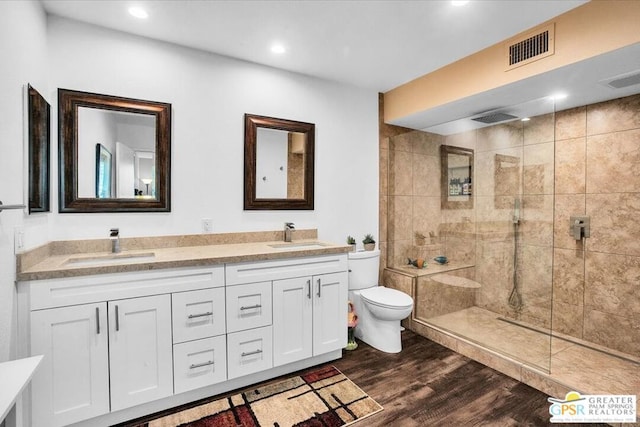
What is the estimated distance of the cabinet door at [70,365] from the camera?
5.36 feet

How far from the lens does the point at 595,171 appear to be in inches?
110

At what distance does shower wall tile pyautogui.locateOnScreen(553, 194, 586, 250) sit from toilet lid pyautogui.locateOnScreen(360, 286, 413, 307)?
160 centimetres

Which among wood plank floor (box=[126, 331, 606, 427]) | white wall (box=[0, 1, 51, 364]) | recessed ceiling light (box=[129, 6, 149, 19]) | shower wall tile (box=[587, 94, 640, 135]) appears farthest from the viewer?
shower wall tile (box=[587, 94, 640, 135])

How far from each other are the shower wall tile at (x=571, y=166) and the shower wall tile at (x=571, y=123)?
0.15 feet

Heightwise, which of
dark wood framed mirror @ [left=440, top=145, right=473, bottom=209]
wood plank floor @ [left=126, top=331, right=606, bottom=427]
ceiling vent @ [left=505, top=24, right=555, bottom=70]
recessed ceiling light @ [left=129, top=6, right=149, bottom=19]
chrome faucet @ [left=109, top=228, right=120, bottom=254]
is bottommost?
wood plank floor @ [left=126, top=331, right=606, bottom=427]

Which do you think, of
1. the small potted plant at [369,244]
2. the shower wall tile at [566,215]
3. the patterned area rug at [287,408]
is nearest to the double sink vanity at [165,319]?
the patterned area rug at [287,408]

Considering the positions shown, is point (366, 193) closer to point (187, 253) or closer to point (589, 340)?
point (187, 253)

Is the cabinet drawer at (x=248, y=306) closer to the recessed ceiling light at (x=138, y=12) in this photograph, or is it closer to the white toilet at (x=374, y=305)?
the white toilet at (x=374, y=305)

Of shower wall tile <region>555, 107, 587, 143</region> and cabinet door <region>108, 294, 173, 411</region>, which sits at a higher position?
shower wall tile <region>555, 107, 587, 143</region>

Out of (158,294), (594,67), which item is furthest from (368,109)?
(158,294)

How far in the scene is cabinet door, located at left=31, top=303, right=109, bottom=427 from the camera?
64.3 inches

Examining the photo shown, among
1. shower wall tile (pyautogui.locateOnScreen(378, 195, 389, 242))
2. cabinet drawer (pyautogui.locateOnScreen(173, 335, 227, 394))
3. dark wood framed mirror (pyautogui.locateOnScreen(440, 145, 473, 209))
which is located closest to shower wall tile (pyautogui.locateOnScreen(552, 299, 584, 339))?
dark wood framed mirror (pyautogui.locateOnScreen(440, 145, 473, 209))

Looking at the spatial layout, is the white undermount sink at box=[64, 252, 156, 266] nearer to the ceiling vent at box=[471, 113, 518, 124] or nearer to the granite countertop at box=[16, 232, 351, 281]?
the granite countertop at box=[16, 232, 351, 281]

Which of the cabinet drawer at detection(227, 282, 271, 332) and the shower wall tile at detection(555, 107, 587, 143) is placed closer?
the cabinet drawer at detection(227, 282, 271, 332)
